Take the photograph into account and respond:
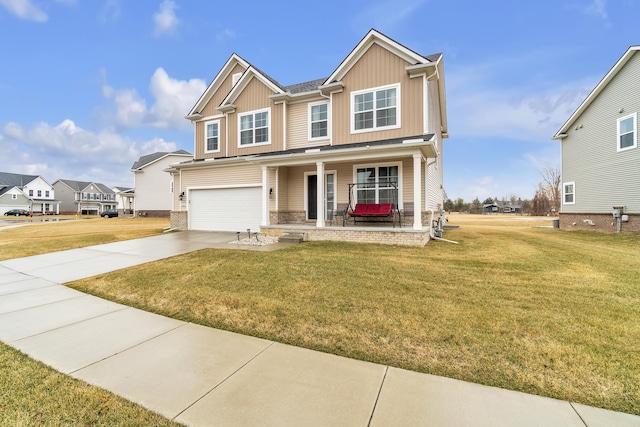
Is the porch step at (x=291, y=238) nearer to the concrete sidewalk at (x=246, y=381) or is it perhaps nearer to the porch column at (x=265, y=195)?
the porch column at (x=265, y=195)

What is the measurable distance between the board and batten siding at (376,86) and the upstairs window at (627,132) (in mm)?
10958

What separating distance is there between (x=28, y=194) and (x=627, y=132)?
267ft

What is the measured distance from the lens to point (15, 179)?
176 ft

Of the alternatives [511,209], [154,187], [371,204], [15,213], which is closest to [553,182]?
[511,209]

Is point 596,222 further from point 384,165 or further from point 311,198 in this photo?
point 311,198

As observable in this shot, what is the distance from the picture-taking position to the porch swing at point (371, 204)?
10914 millimetres

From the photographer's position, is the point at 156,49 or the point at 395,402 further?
the point at 156,49

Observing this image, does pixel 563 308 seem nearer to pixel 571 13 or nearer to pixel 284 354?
pixel 284 354

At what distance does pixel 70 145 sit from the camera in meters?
49.8

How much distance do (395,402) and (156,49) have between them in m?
26.7

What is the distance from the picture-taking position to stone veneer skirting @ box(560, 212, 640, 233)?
1316 centimetres

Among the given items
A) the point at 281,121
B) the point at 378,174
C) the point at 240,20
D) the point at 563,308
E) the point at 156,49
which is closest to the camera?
the point at 563,308

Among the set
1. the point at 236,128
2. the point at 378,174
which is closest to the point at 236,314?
the point at 378,174

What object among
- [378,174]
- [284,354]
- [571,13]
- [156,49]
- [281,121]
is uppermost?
[156,49]
